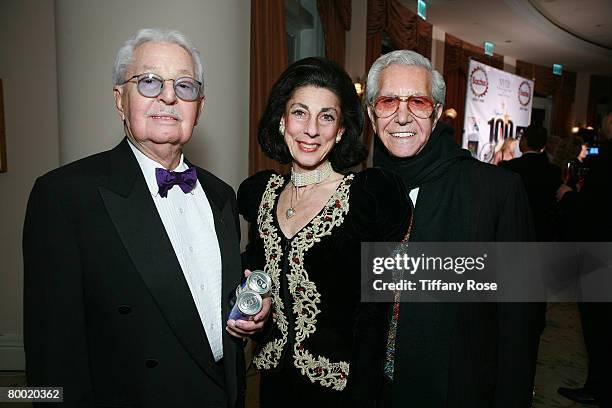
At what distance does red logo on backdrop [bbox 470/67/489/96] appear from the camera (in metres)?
10.6

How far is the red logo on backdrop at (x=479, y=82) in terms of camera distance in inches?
419

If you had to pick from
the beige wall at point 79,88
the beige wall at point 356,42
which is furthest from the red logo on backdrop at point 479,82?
the beige wall at point 79,88

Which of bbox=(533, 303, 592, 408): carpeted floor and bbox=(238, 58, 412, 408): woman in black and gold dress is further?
bbox=(533, 303, 592, 408): carpeted floor

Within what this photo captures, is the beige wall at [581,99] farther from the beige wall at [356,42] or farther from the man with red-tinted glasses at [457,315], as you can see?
the man with red-tinted glasses at [457,315]

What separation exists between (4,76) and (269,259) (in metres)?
3.00

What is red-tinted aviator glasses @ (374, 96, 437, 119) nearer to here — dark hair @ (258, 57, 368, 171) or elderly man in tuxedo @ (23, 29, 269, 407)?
dark hair @ (258, 57, 368, 171)

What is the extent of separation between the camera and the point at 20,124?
11.5 feet

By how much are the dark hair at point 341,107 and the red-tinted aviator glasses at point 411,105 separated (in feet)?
0.51

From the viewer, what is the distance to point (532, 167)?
4086 millimetres

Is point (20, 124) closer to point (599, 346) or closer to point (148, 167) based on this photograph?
point (148, 167)

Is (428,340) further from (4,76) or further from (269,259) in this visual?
(4,76)

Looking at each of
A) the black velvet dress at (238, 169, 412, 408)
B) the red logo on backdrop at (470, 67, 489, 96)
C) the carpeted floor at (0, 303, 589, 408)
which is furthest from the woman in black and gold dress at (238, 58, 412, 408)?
the red logo on backdrop at (470, 67, 489, 96)

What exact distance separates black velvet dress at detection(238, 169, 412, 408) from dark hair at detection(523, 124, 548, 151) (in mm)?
3039

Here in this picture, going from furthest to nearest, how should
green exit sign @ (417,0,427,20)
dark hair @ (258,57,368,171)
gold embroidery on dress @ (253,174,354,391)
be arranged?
green exit sign @ (417,0,427,20) → dark hair @ (258,57,368,171) → gold embroidery on dress @ (253,174,354,391)
